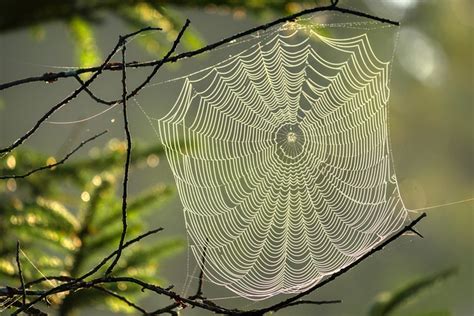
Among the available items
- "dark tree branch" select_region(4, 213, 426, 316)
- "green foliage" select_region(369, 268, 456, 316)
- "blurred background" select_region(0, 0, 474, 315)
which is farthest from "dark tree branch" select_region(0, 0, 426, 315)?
"blurred background" select_region(0, 0, 474, 315)

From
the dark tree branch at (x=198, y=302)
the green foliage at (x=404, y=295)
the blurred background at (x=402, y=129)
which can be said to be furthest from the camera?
the blurred background at (x=402, y=129)

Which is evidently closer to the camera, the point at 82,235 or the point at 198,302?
the point at 198,302

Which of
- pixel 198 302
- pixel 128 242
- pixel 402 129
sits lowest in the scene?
pixel 198 302

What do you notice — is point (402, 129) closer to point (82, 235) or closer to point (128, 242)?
point (82, 235)

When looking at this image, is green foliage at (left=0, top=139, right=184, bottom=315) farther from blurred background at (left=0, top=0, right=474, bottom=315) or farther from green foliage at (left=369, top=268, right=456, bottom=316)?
blurred background at (left=0, top=0, right=474, bottom=315)

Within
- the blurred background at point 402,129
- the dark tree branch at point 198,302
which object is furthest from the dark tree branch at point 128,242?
the blurred background at point 402,129

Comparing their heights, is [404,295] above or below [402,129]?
below

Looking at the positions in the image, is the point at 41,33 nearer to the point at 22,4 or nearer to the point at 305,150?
the point at 22,4

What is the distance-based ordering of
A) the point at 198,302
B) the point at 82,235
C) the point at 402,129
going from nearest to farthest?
the point at 198,302, the point at 82,235, the point at 402,129

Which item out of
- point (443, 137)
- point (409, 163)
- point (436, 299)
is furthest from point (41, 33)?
point (443, 137)

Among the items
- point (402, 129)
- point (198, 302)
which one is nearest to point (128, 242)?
point (198, 302)

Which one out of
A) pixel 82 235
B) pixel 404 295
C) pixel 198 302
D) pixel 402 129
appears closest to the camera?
pixel 198 302

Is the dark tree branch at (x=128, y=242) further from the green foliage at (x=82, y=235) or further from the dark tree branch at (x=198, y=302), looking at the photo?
the green foliage at (x=82, y=235)
